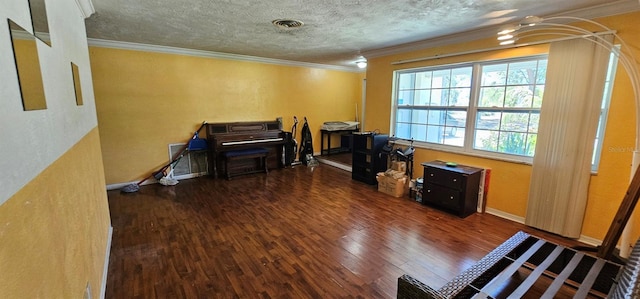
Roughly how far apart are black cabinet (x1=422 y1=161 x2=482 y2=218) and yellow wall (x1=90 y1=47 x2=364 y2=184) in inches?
140

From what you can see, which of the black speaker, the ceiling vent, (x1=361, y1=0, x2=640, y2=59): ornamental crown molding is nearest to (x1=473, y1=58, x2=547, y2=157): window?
(x1=361, y1=0, x2=640, y2=59): ornamental crown molding

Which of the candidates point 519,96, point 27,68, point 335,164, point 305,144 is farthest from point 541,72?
point 305,144

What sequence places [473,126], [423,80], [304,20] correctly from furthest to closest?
[423,80]
[473,126]
[304,20]

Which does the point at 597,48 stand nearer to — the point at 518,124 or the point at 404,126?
the point at 518,124

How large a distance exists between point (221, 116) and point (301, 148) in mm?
1975

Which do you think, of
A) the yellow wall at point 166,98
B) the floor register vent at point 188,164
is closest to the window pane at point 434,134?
the yellow wall at point 166,98

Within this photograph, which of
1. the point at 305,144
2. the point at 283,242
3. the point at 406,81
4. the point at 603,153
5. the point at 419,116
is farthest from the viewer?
the point at 305,144

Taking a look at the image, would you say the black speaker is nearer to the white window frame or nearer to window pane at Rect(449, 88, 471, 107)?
the white window frame

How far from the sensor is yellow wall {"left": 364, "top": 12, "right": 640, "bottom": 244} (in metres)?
2.51

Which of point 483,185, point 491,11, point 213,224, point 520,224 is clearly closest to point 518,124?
point 483,185

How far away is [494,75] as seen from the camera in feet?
11.3

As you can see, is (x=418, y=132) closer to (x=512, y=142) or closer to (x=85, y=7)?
A: (x=512, y=142)

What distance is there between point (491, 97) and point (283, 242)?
319 cm

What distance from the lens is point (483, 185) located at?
3508 mm
